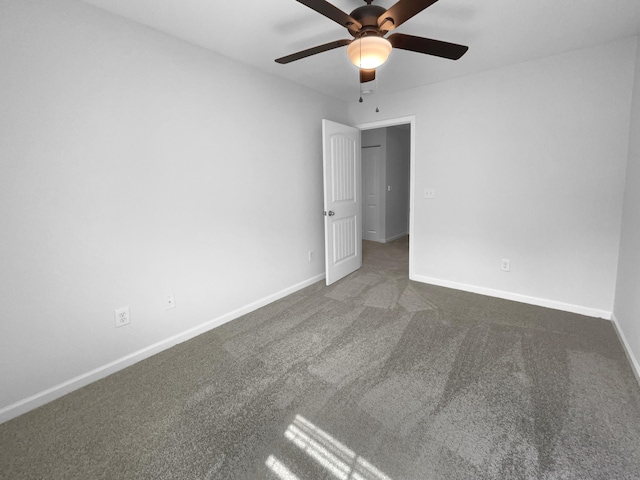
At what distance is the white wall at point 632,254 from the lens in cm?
201

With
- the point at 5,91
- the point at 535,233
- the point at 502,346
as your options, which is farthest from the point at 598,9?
the point at 5,91

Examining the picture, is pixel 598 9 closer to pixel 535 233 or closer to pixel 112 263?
pixel 535 233

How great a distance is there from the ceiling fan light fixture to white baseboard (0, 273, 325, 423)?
2.26 m

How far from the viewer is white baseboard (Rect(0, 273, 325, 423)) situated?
167cm

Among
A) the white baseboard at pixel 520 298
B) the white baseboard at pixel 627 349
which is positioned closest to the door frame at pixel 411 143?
the white baseboard at pixel 520 298

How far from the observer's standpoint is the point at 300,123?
3.31m

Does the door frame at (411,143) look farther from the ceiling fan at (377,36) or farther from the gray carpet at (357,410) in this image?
Result: the ceiling fan at (377,36)

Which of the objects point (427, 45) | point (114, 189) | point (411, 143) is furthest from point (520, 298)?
point (114, 189)

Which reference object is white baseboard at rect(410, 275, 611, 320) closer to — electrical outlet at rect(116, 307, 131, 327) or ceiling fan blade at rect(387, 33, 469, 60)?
ceiling fan blade at rect(387, 33, 469, 60)

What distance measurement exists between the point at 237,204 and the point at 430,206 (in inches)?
86.8

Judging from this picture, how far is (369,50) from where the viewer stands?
161 cm

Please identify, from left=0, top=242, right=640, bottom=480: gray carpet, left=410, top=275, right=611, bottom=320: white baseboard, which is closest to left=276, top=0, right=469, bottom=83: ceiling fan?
left=0, top=242, right=640, bottom=480: gray carpet

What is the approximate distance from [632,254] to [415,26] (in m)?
2.23

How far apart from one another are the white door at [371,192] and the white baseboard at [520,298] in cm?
247
